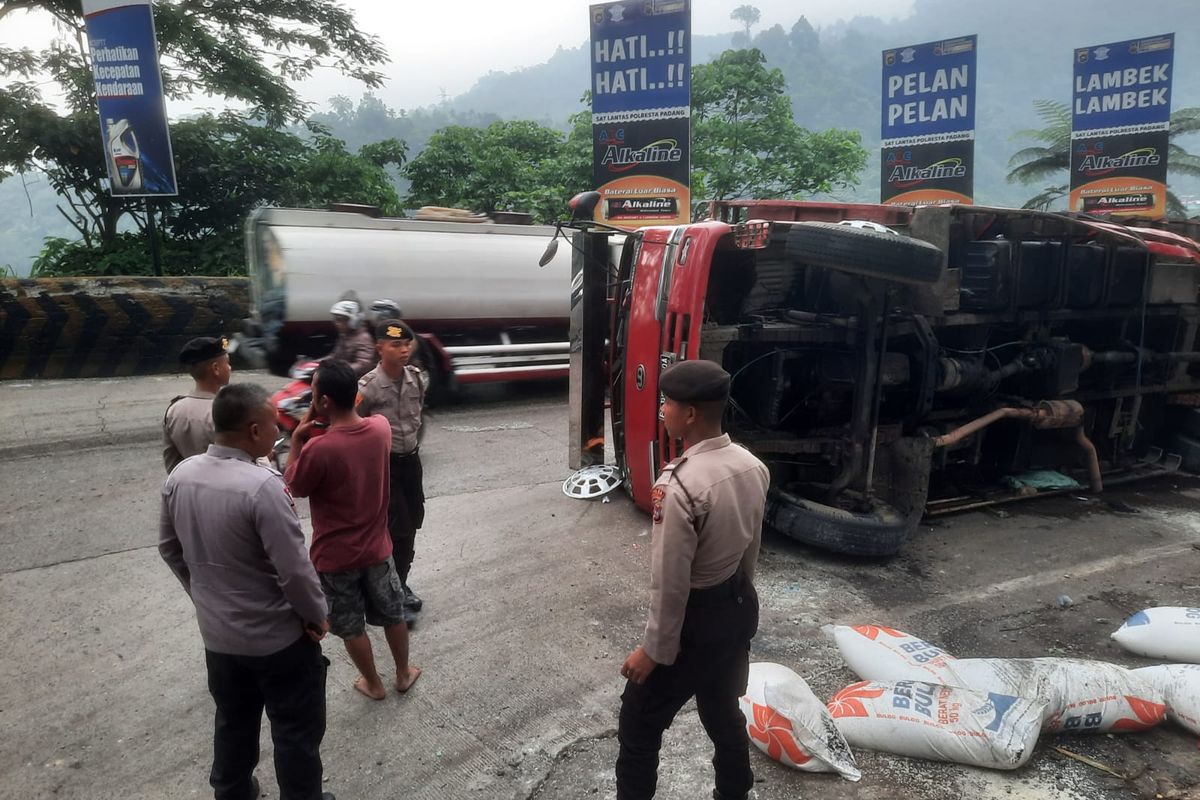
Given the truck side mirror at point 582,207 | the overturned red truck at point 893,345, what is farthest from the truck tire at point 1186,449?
the truck side mirror at point 582,207

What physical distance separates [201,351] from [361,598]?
121 cm

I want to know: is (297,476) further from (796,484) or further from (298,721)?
(796,484)

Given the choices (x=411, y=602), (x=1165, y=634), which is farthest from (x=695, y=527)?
(x=1165, y=634)

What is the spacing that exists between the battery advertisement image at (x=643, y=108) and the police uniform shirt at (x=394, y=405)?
25.9 feet

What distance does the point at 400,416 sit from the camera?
163 inches

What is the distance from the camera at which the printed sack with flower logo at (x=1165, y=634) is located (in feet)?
11.8

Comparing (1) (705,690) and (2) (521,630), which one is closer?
(1) (705,690)

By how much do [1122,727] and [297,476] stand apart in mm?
3286

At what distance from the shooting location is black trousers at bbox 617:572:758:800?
2.46 m

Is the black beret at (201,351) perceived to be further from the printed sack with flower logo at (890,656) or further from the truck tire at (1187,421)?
the truck tire at (1187,421)

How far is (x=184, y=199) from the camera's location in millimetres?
15766

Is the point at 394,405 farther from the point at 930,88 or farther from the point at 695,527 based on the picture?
the point at 930,88

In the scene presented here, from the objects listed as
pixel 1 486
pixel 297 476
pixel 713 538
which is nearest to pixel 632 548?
pixel 297 476

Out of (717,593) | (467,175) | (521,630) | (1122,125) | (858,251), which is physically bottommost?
(521,630)
